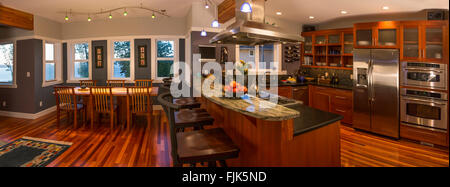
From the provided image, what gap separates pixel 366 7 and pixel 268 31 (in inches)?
108

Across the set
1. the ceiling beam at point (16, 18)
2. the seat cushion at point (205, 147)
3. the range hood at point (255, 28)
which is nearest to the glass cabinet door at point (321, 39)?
the range hood at point (255, 28)

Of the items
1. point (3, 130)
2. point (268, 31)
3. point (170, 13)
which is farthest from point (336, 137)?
point (3, 130)

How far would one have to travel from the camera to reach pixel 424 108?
3.92m

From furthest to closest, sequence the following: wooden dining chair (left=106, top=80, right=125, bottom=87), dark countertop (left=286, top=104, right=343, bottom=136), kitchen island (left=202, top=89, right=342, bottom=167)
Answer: wooden dining chair (left=106, top=80, right=125, bottom=87) → dark countertop (left=286, top=104, right=343, bottom=136) → kitchen island (left=202, top=89, right=342, bottom=167)

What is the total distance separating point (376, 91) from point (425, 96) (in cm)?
68

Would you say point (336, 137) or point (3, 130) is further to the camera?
point (3, 130)

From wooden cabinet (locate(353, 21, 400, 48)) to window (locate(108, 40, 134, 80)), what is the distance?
5.54 m

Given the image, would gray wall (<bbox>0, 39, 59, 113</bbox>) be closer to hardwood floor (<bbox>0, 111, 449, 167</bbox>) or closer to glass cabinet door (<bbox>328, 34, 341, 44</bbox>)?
hardwood floor (<bbox>0, 111, 449, 167</bbox>)

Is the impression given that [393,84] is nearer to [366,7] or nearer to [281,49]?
[366,7]

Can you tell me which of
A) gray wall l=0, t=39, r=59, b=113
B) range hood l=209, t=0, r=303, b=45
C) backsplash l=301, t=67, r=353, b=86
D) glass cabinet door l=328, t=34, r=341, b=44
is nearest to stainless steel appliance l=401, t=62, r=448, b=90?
backsplash l=301, t=67, r=353, b=86

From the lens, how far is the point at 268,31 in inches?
115

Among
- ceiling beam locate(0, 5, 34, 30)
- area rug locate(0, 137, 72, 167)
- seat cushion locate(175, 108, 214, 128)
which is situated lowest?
area rug locate(0, 137, 72, 167)

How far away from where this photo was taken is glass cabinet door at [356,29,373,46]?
447 cm

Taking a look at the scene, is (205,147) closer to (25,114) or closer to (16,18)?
(16,18)
